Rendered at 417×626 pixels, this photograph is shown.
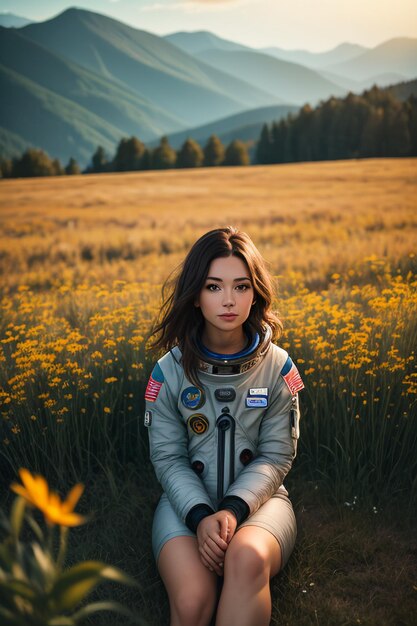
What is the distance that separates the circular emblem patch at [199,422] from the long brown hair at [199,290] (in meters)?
0.12

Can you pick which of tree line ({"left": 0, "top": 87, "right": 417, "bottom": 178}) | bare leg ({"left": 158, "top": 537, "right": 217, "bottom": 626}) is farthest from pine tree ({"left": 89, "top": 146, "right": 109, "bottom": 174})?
bare leg ({"left": 158, "top": 537, "right": 217, "bottom": 626})

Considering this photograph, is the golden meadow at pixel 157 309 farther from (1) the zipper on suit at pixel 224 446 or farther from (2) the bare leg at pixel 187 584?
(2) the bare leg at pixel 187 584

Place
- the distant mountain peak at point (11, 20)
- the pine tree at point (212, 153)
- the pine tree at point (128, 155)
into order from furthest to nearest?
1. the pine tree at point (212, 153)
2. the pine tree at point (128, 155)
3. the distant mountain peak at point (11, 20)

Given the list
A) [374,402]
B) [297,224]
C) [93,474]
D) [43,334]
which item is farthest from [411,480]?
[297,224]

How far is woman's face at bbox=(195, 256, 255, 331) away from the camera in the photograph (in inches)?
75.8

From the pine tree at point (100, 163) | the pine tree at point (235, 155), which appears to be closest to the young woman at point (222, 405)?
the pine tree at point (100, 163)

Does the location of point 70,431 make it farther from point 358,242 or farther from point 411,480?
point 358,242

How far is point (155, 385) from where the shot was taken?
→ 2.05 meters

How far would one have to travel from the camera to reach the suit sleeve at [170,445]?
187 cm

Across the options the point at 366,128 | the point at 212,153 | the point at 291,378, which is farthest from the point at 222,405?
the point at 212,153

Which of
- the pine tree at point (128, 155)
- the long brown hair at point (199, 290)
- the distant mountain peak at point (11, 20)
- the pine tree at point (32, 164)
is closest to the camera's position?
the long brown hair at point (199, 290)

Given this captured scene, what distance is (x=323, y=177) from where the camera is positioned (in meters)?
7.27

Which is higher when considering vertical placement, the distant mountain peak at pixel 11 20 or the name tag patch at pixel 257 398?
the distant mountain peak at pixel 11 20

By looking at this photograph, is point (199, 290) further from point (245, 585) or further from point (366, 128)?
point (366, 128)
